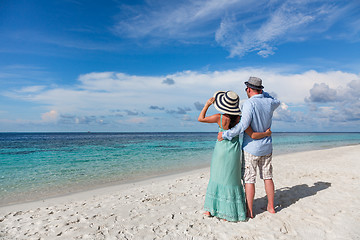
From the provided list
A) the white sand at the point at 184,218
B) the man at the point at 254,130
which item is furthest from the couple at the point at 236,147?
the white sand at the point at 184,218

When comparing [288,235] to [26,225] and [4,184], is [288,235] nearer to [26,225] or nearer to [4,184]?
[26,225]

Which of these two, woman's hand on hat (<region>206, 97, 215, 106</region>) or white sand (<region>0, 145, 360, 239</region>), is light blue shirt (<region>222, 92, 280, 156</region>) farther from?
white sand (<region>0, 145, 360, 239</region>)

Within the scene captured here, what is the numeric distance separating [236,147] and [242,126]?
39cm

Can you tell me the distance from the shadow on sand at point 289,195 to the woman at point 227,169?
80 centimetres

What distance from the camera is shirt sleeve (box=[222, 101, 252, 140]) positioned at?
11.0 ft

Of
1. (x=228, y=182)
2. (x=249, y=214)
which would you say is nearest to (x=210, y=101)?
(x=228, y=182)

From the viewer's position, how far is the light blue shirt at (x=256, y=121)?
339 cm

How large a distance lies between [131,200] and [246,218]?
291 centimetres

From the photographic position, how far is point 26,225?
13.3 feet

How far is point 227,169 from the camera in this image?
11.6 ft

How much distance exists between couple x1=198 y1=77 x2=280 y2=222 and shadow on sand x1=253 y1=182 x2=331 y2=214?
0.87 meters

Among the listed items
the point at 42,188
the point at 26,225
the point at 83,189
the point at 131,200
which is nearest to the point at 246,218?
the point at 131,200

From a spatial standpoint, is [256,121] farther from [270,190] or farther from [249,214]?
[249,214]

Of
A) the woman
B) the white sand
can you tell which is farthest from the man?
the white sand
